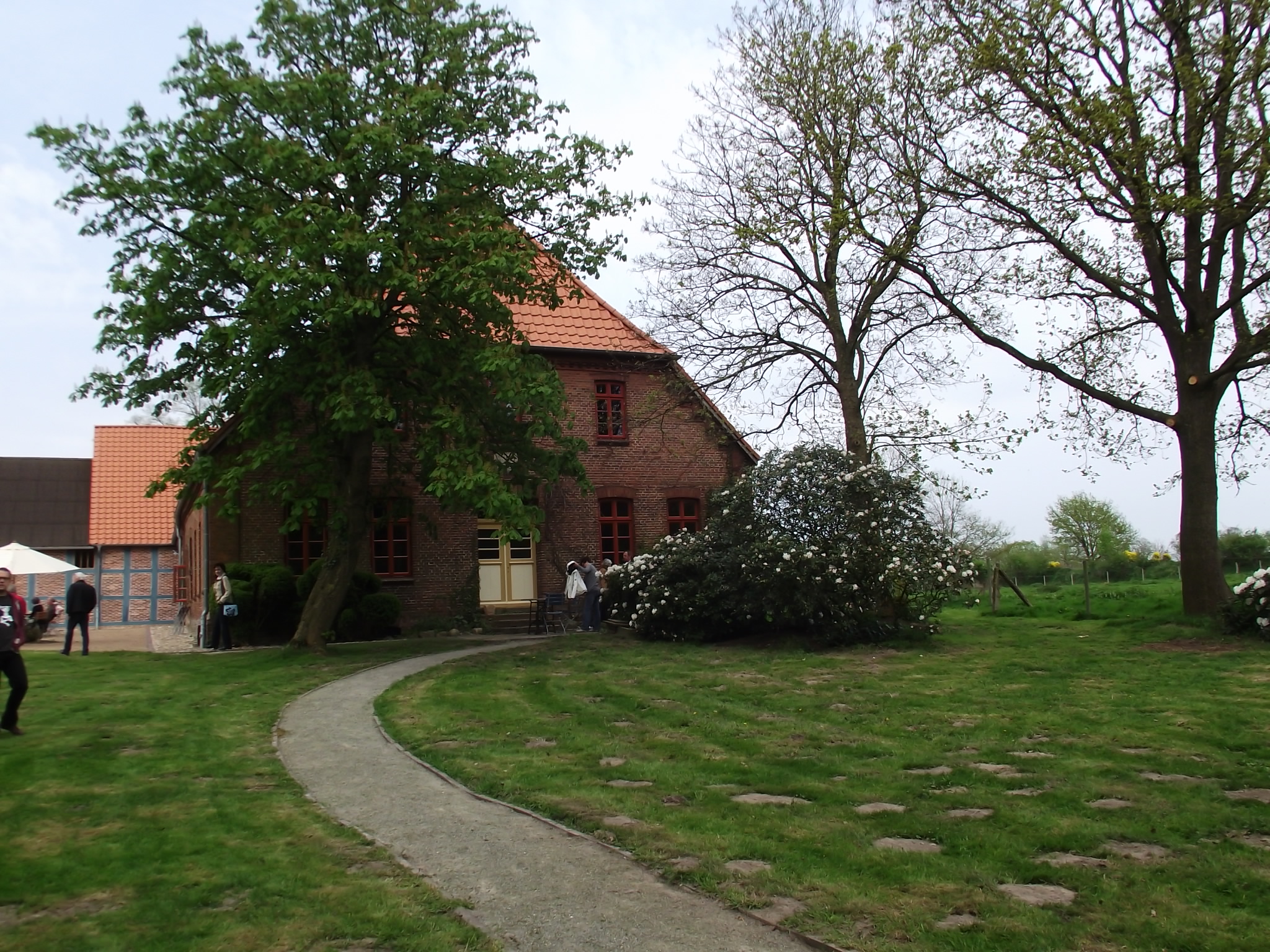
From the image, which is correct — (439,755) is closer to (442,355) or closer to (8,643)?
(8,643)

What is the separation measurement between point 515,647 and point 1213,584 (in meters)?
12.4

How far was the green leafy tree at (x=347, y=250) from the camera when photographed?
16312 mm

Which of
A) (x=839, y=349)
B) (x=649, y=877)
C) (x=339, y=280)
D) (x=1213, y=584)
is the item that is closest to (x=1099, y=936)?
(x=649, y=877)

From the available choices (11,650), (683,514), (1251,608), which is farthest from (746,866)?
(683,514)

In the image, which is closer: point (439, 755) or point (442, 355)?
point (439, 755)

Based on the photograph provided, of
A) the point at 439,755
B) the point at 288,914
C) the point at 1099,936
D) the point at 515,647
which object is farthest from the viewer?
the point at 515,647

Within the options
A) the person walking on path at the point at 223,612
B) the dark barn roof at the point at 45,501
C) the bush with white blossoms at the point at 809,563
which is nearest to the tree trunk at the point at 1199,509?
the bush with white blossoms at the point at 809,563

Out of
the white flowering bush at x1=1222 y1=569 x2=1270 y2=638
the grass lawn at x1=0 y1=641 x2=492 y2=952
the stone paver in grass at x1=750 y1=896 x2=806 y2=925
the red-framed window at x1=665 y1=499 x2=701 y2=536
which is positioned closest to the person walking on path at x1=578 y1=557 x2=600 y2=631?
the red-framed window at x1=665 y1=499 x2=701 y2=536

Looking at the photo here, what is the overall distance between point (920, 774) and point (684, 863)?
2.68 m

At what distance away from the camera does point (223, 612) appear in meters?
20.6

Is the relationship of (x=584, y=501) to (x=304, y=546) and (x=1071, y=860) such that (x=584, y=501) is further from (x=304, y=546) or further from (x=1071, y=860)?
(x=1071, y=860)

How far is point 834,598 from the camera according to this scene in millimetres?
17297

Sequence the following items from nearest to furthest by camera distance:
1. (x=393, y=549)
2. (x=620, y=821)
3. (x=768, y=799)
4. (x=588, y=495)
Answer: (x=620, y=821), (x=768, y=799), (x=393, y=549), (x=588, y=495)

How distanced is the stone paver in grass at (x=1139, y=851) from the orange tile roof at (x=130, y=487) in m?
34.5
